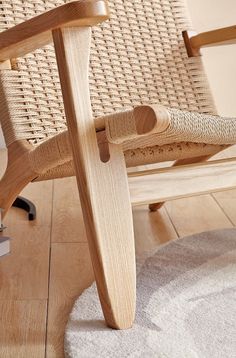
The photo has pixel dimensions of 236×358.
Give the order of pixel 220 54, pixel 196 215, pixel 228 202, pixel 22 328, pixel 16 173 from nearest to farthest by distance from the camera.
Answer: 1. pixel 22 328
2. pixel 16 173
3. pixel 196 215
4. pixel 228 202
5. pixel 220 54

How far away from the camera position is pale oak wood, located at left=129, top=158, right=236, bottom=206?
3.42ft

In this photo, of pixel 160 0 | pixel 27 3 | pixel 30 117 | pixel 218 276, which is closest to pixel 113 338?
pixel 218 276

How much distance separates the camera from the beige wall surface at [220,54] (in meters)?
2.21

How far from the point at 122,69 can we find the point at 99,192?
22.4 inches

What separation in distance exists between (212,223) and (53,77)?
1.66 feet

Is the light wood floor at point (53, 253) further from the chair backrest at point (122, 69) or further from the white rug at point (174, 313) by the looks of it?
the chair backrest at point (122, 69)

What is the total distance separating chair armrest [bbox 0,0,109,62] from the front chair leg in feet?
0.06

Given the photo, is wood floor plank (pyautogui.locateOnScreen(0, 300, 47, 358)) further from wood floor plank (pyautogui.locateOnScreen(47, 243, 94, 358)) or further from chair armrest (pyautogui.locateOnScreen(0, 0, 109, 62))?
chair armrest (pyautogui.locateOnScreen(0, 0, 109, 62))

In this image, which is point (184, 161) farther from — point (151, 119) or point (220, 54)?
point (220, 54)

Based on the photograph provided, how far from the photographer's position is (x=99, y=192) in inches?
37.6

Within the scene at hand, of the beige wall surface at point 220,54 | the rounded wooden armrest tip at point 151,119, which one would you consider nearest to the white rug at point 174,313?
the rounded wooden armrest tip at point 151,119

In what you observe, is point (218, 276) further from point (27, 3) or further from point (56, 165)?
point (27, 3)

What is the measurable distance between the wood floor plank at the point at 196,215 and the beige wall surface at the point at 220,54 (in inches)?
24.1

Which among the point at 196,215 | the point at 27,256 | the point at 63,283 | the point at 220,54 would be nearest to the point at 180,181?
the point at 63,283
